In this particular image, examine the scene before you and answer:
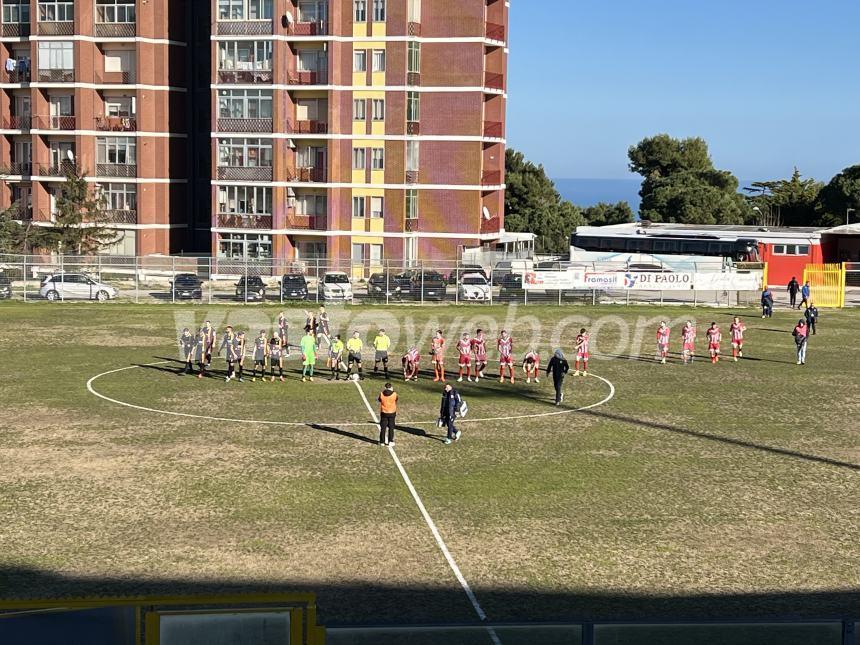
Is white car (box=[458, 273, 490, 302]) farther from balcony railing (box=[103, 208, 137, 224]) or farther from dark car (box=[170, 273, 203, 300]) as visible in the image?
balcony railing (box=[103, 208, 137, 224])

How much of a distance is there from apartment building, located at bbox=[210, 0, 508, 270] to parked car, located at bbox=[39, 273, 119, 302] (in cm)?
1426

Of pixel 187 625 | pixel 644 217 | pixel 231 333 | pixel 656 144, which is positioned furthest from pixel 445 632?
pixel 656 144

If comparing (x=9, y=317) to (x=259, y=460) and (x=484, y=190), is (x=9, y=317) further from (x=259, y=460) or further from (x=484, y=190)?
(x=484, y=190)

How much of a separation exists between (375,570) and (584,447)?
9.19m

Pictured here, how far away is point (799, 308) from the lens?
54.1 metres

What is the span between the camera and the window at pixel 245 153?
6662 cm

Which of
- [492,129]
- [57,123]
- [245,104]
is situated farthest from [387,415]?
[57,123]

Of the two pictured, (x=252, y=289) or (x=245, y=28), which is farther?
(x=245, y=28)

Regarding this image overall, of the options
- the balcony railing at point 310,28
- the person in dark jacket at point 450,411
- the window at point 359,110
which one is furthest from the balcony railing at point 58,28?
the person in dark jacket at point 450,411

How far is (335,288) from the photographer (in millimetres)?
54156

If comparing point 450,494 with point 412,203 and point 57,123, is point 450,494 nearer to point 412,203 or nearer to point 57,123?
point 412,203

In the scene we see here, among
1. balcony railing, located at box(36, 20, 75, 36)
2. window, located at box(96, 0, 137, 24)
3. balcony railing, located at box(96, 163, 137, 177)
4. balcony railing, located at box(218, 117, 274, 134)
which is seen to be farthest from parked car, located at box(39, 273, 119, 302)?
window, located at box(96, 0, 137, 24)

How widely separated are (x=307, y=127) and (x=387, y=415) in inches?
1791

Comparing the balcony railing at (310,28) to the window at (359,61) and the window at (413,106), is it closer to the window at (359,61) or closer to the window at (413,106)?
the window at (359,61)
